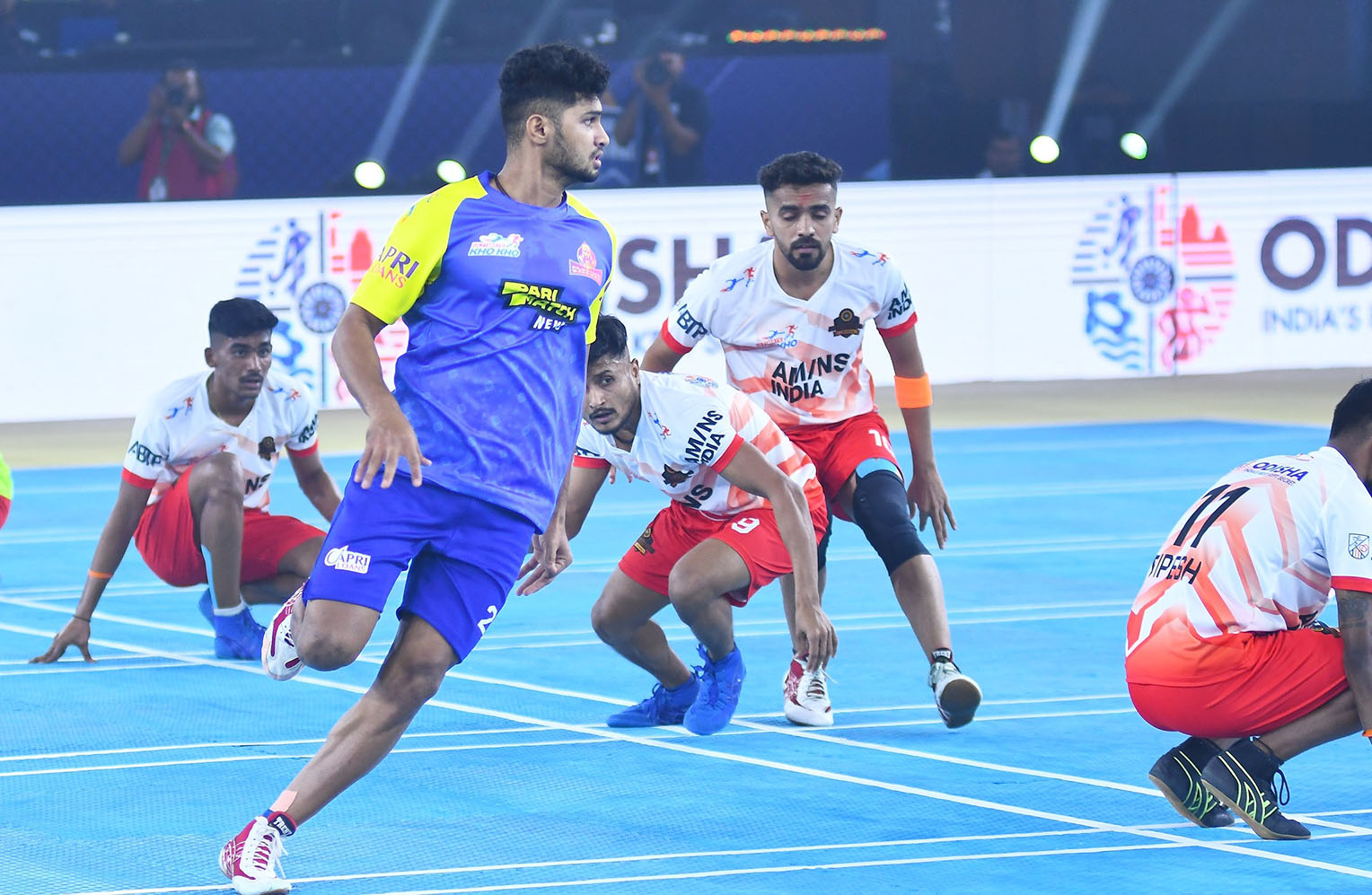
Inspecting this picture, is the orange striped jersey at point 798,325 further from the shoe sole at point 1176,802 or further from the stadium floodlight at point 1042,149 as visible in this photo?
the stadium floodlight at point 1042,149

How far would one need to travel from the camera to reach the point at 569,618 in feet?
31.1

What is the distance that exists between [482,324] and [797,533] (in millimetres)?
1345

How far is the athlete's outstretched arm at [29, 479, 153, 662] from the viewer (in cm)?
805

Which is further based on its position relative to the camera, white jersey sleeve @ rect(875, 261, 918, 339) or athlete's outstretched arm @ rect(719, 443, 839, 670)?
white jersey sleeve @ rect(875, 261, 918, 339)

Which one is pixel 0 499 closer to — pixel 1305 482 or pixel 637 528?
pixel 637 528

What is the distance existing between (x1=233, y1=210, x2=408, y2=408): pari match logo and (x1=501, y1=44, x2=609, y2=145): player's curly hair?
11106mm

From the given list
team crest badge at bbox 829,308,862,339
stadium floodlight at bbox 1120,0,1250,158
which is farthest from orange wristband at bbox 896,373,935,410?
stadium floodlight at bbox 1120,0,1250,158

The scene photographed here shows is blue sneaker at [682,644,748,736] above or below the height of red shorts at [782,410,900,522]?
below

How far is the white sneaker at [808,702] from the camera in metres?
7.17

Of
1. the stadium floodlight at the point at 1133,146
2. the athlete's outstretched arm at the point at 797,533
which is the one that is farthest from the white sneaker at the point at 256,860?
the stadium floodlight at the point at 1133,146

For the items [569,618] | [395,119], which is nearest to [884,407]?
[395,119]

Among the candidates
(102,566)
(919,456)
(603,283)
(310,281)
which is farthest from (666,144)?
(603,283)

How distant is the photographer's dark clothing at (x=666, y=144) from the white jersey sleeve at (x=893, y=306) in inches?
435

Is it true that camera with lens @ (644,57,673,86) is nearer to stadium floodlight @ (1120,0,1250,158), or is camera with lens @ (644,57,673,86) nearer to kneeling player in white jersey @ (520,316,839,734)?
stadium floodlight @ (1120,0,1250,158)
